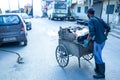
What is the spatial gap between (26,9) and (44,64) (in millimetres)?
43917

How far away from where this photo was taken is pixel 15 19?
30.4 ft

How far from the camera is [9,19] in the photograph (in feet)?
30.3

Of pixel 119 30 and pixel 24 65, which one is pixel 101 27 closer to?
pixel 24 65

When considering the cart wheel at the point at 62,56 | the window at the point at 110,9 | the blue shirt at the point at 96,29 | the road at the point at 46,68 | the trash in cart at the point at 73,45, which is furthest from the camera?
the window at the point at 110,9

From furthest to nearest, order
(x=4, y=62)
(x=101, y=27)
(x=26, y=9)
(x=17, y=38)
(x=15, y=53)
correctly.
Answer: (x=26, y=9)
(x=17, y=38)
(x=15, y=53)
(x=4, y=62)
(x=101, y=27)

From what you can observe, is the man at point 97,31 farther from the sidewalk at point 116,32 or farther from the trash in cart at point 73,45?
the sidewalk at point 116,32

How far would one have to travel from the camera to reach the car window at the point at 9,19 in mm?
9168

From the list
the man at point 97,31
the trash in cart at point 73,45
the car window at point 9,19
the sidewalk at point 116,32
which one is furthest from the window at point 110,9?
the man at point 97,31

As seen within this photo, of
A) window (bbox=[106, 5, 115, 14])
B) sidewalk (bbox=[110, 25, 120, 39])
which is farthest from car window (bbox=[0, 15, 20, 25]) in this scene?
window (bbox=[106, 5, 115, 14])

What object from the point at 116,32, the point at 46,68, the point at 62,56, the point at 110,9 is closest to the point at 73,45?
the point at 62,56

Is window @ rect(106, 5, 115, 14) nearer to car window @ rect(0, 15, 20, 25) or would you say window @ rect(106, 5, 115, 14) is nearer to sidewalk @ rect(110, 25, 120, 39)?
sidewalk @ rect(110, 25, 120, 39)

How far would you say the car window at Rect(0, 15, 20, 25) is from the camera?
9168 mm

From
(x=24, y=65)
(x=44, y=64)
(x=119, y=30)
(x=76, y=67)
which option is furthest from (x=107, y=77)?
(x=119, y=30)

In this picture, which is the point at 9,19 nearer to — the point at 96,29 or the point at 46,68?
the point at 46,68
